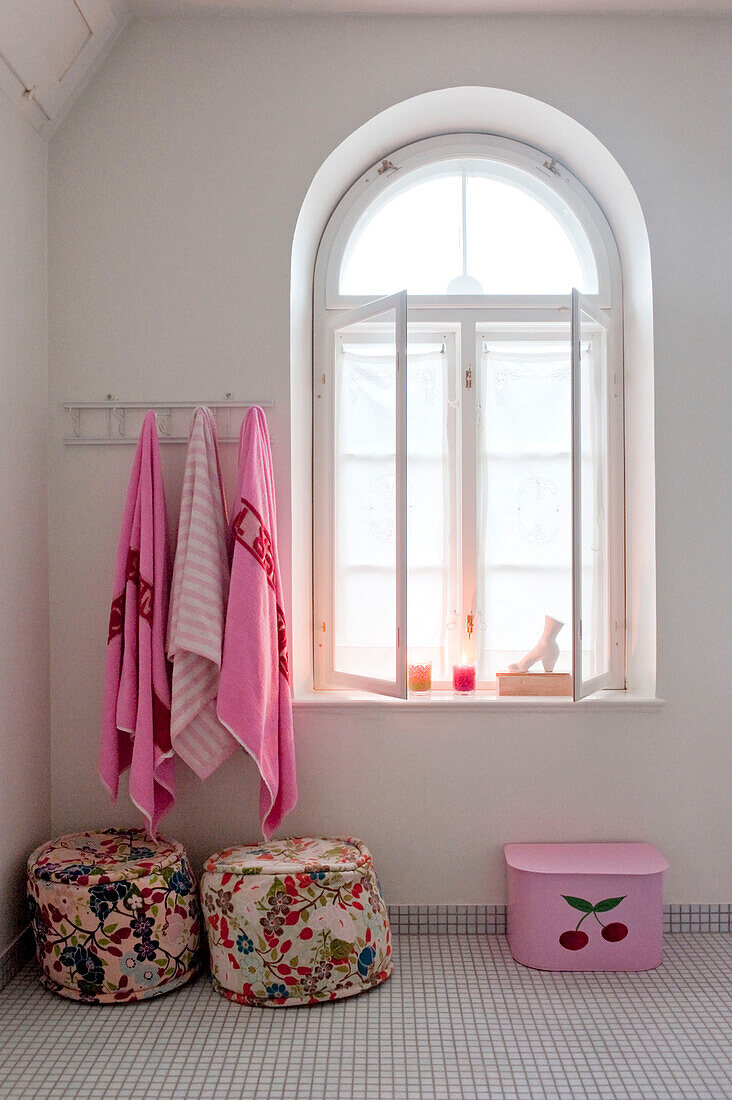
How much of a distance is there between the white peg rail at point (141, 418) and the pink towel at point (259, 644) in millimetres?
105

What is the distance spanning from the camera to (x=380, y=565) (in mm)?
2436

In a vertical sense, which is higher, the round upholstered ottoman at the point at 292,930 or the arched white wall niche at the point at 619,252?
the arched white wall niche at the point at 619,252

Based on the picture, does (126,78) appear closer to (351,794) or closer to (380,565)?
(380,565)

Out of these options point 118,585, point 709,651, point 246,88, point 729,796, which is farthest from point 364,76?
point 729,796

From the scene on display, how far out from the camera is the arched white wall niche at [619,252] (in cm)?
244

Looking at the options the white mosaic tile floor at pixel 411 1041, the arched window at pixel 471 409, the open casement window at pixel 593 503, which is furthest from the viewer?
the arched window at pixel 471 409

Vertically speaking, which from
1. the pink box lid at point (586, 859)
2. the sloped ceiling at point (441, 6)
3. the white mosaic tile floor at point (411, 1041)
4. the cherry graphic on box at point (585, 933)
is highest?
the sloped ceiling at point (441, 6)

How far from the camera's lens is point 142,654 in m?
2.18

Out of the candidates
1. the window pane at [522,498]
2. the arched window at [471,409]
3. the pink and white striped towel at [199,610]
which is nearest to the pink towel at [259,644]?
the pink and white striped towel at [199,610]

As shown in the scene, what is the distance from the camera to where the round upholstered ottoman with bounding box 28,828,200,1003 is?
200 cm

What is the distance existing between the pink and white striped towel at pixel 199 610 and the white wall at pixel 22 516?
1.31 feet

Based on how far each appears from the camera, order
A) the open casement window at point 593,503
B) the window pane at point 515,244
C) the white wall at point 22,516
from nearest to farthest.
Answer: the white wall at point 22,516, the open casement window at point 593,503, the window pane at point 515,244

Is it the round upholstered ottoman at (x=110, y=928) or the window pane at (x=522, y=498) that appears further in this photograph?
the window pane at (x=522, y=498)

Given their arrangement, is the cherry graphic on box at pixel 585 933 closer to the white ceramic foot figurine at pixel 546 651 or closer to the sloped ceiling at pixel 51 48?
the white ceramic foot figurine at pixel 546 651
